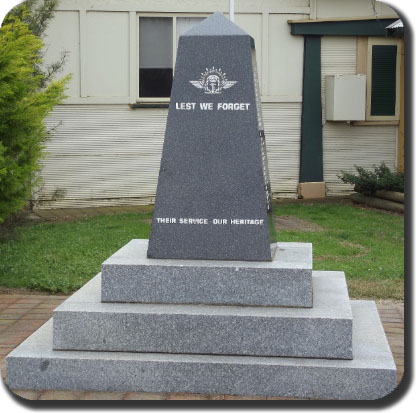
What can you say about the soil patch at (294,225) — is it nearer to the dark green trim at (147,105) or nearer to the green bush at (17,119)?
the dark green trim at (147,105)

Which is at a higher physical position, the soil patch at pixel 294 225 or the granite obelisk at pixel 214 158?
the granite obelisk at pixel 214 158

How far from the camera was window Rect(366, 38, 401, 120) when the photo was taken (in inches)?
547

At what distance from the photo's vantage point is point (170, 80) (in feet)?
44.9

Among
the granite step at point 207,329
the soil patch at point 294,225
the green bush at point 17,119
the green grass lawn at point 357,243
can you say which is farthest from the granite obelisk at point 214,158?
the soil patch at point 294,225

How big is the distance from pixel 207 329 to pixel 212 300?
231 mm

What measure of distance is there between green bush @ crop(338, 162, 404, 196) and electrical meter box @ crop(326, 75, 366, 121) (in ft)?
2.84

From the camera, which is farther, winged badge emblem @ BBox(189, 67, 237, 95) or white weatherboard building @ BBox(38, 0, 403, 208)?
white weatherboard building @ BBox(38, 0, 403, 208)

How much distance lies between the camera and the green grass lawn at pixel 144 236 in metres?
8.01

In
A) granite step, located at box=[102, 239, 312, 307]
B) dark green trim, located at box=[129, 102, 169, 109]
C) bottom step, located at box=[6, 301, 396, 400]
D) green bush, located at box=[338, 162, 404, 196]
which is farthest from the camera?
dark green trim, located at box=[129, 102, 169, 109]

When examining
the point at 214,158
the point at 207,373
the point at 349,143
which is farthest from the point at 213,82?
the point at 349,143

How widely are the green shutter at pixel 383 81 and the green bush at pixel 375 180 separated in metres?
1.11

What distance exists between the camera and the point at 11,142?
26.0 feet

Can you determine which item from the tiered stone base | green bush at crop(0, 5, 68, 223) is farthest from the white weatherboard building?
the tiered stone base

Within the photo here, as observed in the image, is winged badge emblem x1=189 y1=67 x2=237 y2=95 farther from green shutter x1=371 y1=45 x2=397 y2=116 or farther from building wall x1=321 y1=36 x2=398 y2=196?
green shutter x1=371 y1=45 x2=397 y2=116
